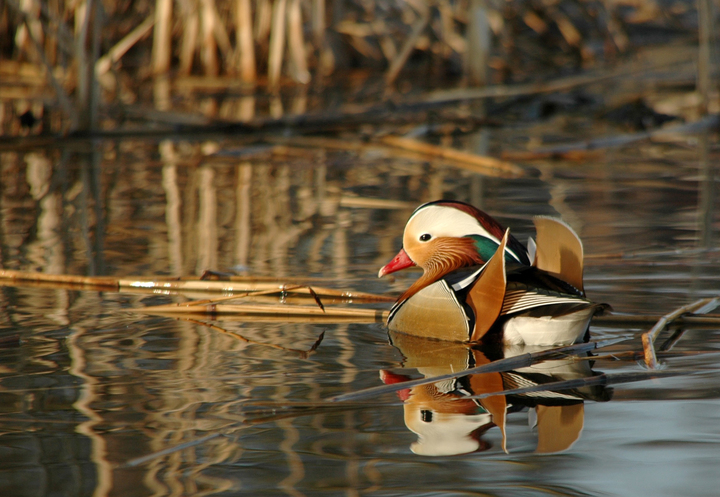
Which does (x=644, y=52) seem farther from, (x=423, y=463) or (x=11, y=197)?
(x=423, y=463)

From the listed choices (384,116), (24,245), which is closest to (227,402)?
(24,245)

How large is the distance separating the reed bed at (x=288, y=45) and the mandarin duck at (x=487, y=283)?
227 inches

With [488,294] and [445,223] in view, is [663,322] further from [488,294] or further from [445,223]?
[445,223]

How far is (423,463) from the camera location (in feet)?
6.61

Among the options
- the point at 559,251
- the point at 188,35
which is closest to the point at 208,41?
the point at 188,35

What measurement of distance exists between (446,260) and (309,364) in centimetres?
59

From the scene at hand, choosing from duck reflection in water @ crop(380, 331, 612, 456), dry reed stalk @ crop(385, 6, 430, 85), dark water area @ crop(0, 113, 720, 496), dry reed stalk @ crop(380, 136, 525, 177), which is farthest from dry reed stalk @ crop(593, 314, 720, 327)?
dry reed stalk @ crop(385, 6, 430, 85)

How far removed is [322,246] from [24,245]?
4.26ft

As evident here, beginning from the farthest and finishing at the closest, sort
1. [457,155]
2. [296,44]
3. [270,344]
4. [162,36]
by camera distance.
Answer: [162,36] < [296,44] < [457,155] < [270,344]

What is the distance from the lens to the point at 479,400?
94.7 inches

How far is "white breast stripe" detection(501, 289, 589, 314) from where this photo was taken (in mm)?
2564

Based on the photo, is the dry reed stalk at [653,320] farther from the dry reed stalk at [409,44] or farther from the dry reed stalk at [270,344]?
the dry reed stalk at [409,44]

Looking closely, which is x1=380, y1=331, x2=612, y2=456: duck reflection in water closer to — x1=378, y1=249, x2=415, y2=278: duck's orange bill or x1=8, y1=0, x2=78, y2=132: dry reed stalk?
x1=378, y1=249, x2=415, y2=278: duck's orange bill

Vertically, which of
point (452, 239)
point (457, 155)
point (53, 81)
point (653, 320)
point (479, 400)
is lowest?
point (479, 400)
